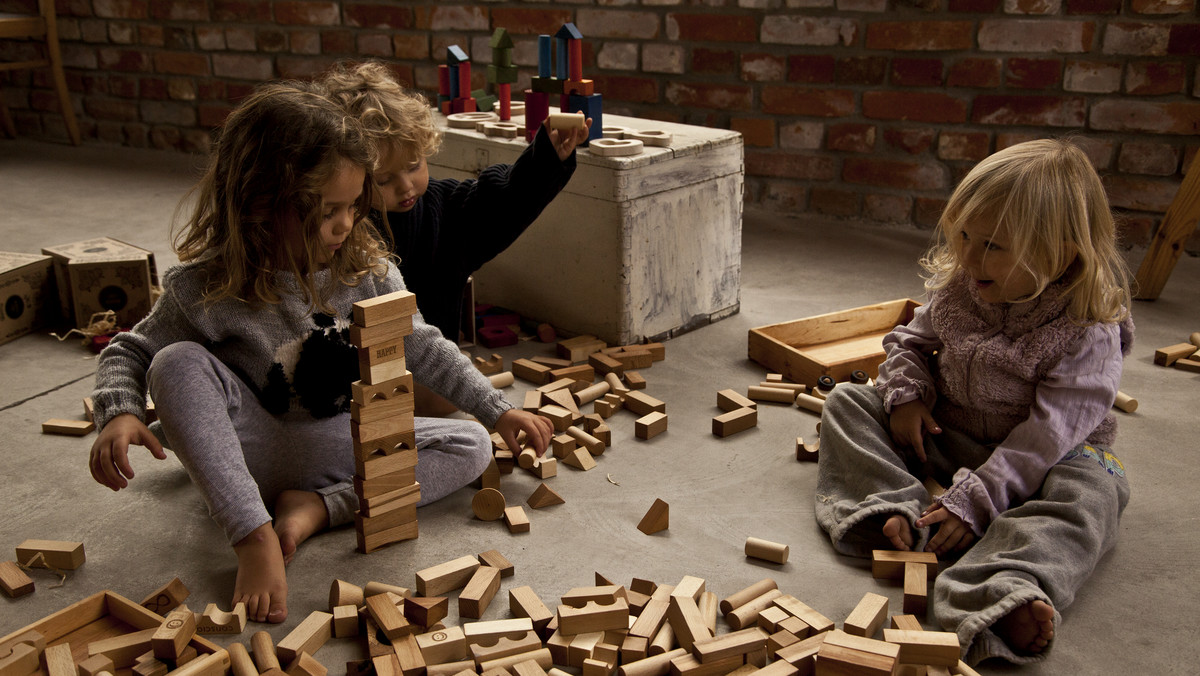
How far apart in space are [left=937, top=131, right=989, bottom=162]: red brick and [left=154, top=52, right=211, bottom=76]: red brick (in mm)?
3607

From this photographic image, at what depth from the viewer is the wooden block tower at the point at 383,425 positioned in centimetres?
164

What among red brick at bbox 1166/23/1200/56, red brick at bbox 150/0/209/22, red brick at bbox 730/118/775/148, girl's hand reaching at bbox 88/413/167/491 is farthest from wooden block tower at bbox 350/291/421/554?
red brick at bbox 150/0/209/22

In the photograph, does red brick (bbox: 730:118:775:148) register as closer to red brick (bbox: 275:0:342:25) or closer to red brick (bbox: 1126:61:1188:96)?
red brick (bbox: 1126:61:1188:96)

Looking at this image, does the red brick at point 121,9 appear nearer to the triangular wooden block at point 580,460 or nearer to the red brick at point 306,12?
the red brick at point 306,12

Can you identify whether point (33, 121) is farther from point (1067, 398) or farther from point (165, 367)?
point (1067, 398)

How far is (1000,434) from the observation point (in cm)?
191

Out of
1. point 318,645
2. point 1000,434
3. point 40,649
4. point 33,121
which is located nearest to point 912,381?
point 1000,434

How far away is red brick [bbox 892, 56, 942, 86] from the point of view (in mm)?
3590

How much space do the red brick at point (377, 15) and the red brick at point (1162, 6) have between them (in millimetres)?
2964

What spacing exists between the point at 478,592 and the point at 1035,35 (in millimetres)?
2827

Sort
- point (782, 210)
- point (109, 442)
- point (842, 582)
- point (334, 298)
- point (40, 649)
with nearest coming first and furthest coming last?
point (40, 649) < point (109, 442) < point (842, 582) < point (334, 298) < point (782, 210)

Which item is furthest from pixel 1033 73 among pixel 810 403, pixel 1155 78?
pixel 810 403

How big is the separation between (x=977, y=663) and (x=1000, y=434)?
1.74 feet

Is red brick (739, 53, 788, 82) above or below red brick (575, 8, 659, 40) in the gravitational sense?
below
